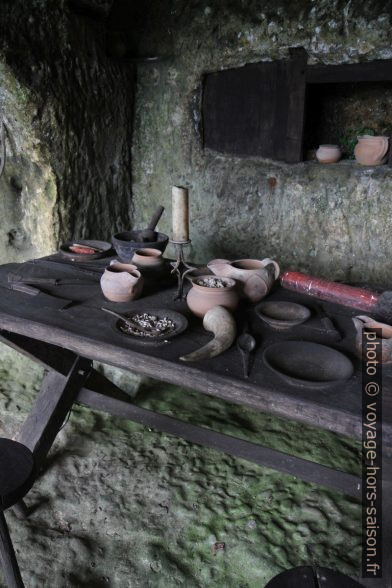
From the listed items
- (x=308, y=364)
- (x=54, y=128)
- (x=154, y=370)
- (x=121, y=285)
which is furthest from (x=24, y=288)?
(x=54, y=128)

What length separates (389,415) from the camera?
3.56ft

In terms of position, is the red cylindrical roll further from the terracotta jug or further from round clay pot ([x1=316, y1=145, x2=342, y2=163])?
round clay pot ([x1=316, y1=145, x2=342, y2=163])

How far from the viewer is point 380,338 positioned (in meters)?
1.31

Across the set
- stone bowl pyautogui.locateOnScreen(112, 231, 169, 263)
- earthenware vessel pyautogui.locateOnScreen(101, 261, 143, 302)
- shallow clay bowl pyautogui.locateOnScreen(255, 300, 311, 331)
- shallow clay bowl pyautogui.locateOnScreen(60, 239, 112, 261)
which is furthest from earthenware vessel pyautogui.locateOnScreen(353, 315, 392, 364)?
shallow clay bowl pyautogui.locateOnScreen(60, 239, 112, 261)

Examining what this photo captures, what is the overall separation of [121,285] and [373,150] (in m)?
2.18

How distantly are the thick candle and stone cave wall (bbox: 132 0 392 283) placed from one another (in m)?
1.71

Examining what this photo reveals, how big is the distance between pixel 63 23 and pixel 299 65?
59.3 inches

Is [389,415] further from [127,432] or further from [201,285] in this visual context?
[127,432]

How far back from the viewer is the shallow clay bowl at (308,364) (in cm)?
121

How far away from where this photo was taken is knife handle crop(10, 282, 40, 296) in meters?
1.74

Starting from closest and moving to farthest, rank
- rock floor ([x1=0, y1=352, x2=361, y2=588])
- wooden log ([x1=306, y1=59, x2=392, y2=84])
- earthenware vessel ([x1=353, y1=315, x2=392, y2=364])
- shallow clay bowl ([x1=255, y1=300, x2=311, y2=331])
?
earthenware vessel ([x1=353, y1=315, x2=392, y2=364]) → shallow clay bowl ([x1=255, y1=300, x2=311, y2=331]) → rock floor ([x1=0, y1=352, x2=361, y2=588]) → wooden log ([x1=306, y1=59, x2=392, y2=84])

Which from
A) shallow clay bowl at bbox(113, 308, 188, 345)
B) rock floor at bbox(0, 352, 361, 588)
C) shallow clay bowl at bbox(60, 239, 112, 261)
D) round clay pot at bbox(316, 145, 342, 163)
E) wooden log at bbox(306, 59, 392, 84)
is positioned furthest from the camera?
round clay pot at bbox(316, 145, 342, 163)

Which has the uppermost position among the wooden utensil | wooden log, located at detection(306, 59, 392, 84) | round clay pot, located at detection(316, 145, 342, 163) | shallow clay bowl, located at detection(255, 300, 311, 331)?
wooden log, located at detection(306, 59, 392, 84)

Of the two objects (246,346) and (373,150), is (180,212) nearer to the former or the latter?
(246,346)
